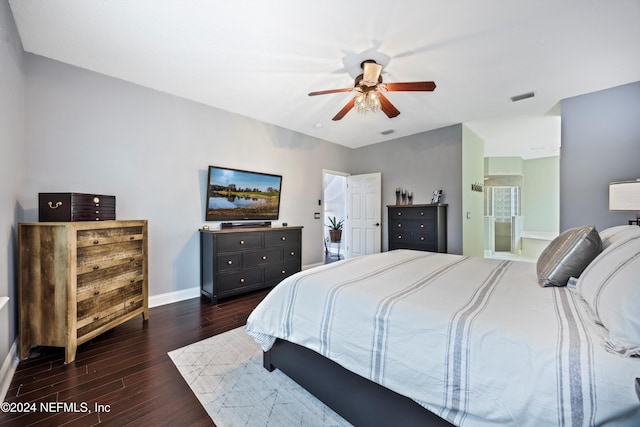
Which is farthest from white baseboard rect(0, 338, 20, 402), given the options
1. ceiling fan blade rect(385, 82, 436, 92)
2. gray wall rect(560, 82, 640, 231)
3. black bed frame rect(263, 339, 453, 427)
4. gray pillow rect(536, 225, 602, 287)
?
gray wall rect(560, 82, 640, 231)

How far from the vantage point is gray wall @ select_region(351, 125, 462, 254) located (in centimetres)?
435

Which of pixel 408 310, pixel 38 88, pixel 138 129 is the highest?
pixel 38 88

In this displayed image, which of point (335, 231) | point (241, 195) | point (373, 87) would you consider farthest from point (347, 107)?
point (335, 231)

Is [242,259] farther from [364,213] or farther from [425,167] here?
[425,167]

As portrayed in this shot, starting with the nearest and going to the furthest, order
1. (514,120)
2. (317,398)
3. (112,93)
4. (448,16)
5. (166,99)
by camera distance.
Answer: (317,398)
(448,16)
(112,93)
(166,99)
(514,120)

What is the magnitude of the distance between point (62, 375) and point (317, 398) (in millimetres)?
1792

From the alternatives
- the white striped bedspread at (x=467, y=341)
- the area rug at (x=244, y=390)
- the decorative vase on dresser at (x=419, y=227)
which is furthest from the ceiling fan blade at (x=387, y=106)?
the area rug at (x=244, y=390)

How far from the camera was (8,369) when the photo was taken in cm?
173

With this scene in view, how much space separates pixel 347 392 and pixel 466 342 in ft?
2.39

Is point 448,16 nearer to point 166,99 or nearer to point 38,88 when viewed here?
point 166,99

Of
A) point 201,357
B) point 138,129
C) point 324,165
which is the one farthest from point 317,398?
point 324,165

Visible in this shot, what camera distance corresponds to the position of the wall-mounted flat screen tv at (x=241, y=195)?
358cm

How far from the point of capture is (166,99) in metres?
3.21

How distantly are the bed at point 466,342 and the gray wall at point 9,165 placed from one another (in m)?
1.73
